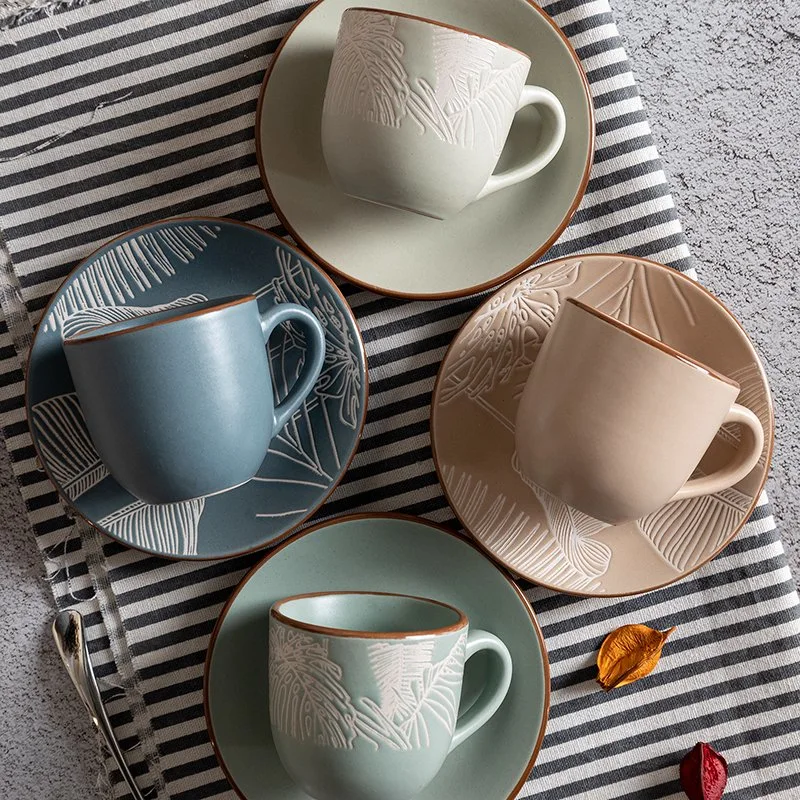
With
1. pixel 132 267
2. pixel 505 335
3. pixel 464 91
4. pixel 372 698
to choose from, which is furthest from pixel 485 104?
pixel 372 698

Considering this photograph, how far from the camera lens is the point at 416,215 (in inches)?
22.8

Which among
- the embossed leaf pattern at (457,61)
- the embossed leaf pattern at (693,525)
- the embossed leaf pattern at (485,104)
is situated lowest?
the embossed leaf pattern at (693,525)

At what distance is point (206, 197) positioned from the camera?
60cm

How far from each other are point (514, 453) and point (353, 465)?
4.9 inches

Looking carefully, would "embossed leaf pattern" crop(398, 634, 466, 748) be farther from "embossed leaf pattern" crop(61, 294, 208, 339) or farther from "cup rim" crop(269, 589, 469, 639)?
"embossed leaf pattern" crop(61, 294, 208, 339)

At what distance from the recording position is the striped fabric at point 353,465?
1.94 ft

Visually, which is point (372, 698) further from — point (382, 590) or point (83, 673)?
point (83, 673)

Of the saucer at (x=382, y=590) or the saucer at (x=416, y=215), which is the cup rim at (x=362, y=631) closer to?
the saucer at (x=382, y=590)

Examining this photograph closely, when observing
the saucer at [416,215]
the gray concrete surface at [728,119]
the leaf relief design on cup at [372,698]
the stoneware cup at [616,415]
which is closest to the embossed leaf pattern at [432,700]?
the leaf relief design on cup at [372,698]

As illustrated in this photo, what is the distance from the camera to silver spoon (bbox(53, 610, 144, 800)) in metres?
0.61

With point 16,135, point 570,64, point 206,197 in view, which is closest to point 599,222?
point 570,64

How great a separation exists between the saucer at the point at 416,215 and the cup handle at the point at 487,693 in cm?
25

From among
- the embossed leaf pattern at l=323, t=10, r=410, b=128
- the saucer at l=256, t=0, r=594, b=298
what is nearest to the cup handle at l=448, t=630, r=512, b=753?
the saucer at l=256, t=0, r=594, b=298

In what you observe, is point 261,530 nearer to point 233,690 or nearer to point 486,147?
point 233,690
